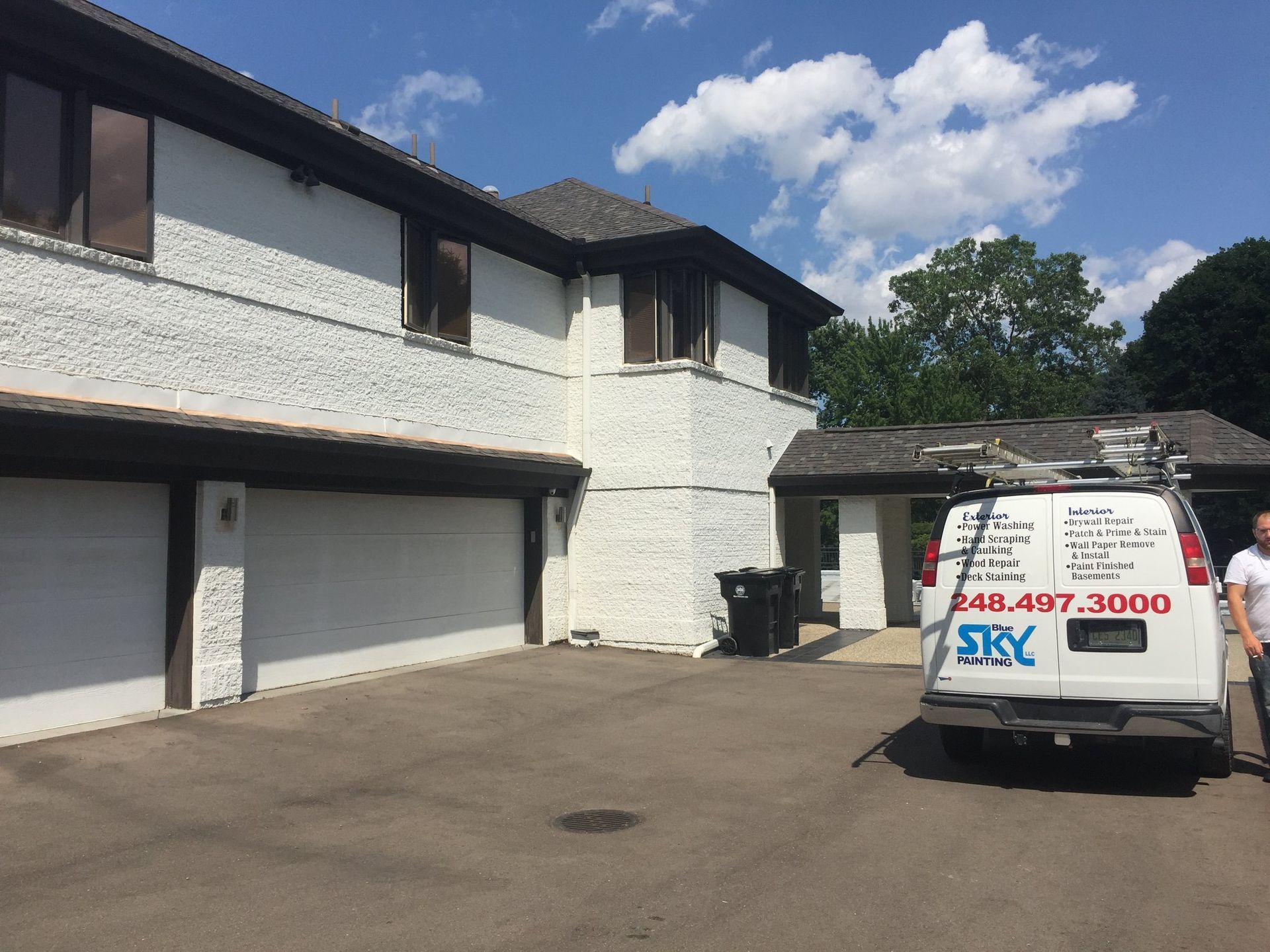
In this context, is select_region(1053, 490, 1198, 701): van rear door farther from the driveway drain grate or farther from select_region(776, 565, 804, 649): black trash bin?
select_region(776, 565, 804, 649): black trash bin

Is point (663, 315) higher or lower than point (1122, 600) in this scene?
higher

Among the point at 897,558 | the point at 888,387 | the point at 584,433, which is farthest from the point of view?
the point at 888,387

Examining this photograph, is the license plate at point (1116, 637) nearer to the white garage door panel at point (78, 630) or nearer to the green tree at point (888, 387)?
the white garage door panel at point (78, 630)

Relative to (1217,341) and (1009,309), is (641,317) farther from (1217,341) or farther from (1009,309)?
(1009,309)

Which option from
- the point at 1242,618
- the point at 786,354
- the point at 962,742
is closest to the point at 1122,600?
the point at 1242,618

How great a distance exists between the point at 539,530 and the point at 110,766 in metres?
8.02

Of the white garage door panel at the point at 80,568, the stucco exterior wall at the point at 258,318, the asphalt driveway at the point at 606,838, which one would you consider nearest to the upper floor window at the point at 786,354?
the stucco exterior wall at the point at 258,318

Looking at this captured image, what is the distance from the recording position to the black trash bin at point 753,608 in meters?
14.8

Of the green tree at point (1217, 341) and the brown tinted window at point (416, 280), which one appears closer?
the brown tinted window at point (416, 280)

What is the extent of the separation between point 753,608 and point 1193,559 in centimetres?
857

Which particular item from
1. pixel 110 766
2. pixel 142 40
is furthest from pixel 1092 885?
pixel 142 40

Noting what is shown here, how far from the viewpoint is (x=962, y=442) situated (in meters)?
17.0

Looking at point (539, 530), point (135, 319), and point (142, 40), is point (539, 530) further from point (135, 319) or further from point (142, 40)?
point (142, 40)

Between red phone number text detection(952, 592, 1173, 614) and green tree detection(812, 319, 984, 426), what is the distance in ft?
104
